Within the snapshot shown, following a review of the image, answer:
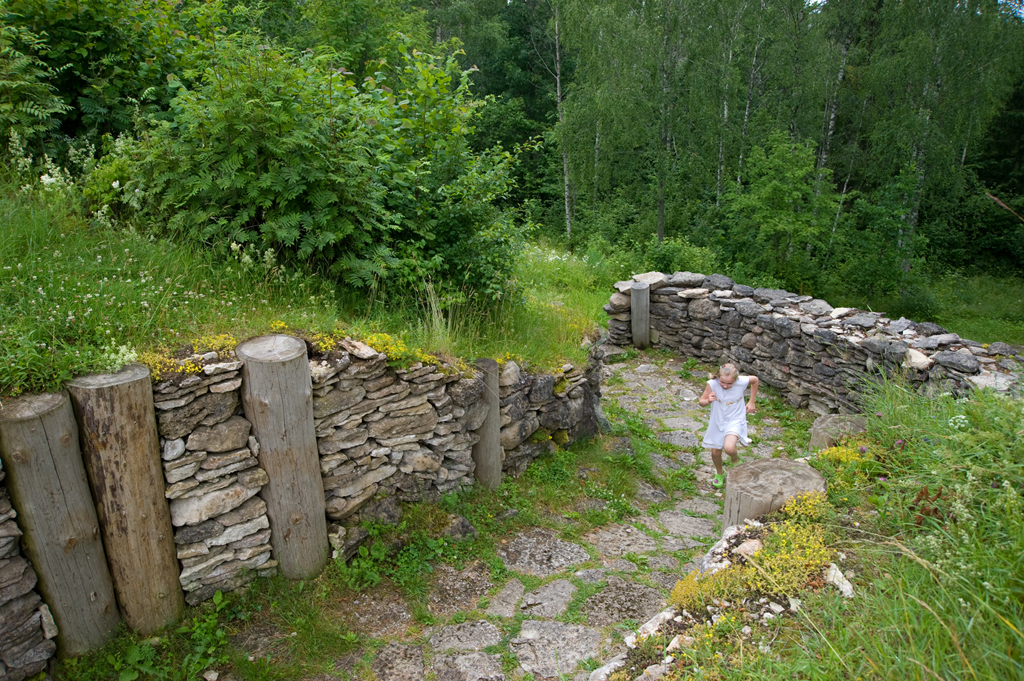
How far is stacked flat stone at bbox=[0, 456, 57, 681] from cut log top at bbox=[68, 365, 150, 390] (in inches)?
21.2

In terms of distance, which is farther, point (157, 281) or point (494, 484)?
point (494, 484)

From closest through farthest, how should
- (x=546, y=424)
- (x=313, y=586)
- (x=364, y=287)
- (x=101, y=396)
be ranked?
(x=101, y=396)
(x=313, y=586)
(x=364, y=287)
(x=546, y=424)

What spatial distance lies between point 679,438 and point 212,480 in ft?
18.5

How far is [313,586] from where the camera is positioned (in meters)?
4.00

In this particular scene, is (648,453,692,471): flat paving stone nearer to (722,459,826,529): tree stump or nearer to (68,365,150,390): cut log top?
(722,459,826,529): tree stump

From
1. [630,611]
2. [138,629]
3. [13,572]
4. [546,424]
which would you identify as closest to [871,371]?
[546,424]

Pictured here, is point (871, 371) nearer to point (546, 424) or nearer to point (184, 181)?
point (546, 424)

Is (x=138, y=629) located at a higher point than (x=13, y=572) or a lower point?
lower

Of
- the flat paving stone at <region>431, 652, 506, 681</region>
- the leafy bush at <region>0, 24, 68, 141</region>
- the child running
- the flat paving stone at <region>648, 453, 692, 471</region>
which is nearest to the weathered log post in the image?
the flat paving stone at <region>431, 652, 506, 681</region>

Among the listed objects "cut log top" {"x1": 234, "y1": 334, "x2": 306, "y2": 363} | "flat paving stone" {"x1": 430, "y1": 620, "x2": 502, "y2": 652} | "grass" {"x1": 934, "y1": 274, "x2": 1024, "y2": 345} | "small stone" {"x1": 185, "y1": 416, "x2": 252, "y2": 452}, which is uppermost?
"cut log top" {"x1": 234, "y1": 334, "x2": 306, "y2": 363}

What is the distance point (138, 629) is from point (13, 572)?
0.76 meters

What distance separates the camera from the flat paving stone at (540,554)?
4688mm

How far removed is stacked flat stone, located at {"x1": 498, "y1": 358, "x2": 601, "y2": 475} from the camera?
553 cm

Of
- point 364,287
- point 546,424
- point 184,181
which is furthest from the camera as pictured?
point 546,424
